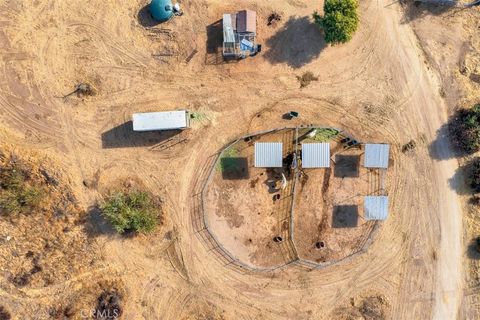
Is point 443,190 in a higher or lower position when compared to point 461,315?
higher

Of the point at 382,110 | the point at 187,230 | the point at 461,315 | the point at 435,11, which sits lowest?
the point at 461,315

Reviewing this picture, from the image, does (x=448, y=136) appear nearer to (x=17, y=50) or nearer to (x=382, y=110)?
(x=382, y=110)

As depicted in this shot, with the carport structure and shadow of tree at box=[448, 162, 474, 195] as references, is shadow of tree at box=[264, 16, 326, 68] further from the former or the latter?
shadow of tree at box=[448, 162, 474, 195]

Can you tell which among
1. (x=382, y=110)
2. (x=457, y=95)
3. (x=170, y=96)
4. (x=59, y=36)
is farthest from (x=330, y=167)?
(x=59, y=36)

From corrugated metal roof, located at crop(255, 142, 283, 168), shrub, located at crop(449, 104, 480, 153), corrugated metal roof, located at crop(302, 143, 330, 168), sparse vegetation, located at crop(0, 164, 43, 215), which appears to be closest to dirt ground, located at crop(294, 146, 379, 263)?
corrugated metal roof, located at crop(302, 143, 330, 168)

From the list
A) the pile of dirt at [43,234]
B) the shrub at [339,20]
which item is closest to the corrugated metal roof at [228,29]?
the shrub at [339,20]

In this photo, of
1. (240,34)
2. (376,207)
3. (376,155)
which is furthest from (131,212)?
(376,155)
